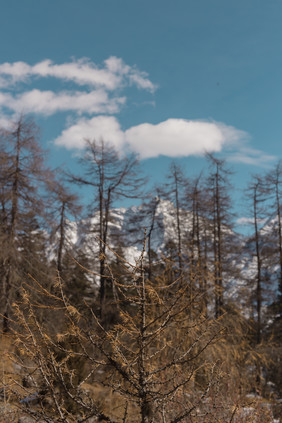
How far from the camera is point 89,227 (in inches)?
707

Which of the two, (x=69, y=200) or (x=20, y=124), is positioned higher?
(x=20, y=124)

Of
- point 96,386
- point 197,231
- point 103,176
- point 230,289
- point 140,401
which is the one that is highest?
point 103,176

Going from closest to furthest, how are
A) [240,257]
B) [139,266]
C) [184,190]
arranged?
[139,266] → [240,257] → [184,190]

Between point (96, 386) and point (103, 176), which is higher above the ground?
point (103, 176)

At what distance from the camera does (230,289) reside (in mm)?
17969

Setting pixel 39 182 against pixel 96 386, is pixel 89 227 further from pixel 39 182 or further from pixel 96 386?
pixel 96 386

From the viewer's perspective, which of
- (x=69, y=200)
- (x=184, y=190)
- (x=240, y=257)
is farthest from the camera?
(x=184, y=190)

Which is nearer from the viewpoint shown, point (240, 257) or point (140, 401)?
point (140, 401)

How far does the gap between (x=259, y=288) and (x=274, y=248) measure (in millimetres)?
2583

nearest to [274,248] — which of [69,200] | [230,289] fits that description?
[230,289]

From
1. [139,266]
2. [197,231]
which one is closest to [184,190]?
[197,231]

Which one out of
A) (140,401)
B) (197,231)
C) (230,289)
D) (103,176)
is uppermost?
(103,176)

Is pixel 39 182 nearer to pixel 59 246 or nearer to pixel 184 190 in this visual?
pixel 59 246

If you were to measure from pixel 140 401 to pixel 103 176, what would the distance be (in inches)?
610
